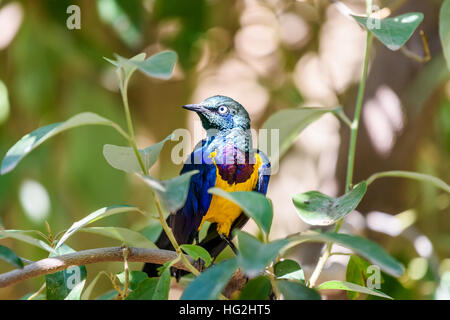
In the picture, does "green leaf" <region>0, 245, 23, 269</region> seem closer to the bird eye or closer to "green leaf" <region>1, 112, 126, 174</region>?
"green leaf" <region>1, 112, 126, 174</region>

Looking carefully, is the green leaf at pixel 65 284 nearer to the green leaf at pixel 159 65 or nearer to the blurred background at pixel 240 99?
the green leaf at pixel 159 65

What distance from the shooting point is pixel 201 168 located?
1168 millimetres

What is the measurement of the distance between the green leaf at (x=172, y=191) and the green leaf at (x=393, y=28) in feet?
1.32

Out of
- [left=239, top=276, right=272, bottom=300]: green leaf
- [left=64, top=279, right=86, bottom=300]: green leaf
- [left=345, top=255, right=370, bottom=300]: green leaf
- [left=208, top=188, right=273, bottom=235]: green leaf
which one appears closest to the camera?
[left=208, top=188, right=273, bottom=235]: green leaf

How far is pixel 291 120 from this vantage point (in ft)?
3.77

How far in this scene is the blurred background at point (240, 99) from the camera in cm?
183

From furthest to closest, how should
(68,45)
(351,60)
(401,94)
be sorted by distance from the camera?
1. (351,60)
2. (68,45)
3. (401,94)

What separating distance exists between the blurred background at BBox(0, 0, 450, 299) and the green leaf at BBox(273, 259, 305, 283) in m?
0.66

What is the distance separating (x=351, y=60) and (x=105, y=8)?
5.10 ft

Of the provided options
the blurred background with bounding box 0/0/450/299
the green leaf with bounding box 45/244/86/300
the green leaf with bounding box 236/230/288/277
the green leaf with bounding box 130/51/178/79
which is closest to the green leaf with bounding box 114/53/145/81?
the green leaf with bounding box 130/51/178/79

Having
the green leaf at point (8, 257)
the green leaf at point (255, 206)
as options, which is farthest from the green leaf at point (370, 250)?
the green leaf at point (8, 257)

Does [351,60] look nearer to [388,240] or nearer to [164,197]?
[388,240]

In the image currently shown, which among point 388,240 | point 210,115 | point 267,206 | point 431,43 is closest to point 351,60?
point 431,43

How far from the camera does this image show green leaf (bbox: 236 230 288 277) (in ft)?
1.88
